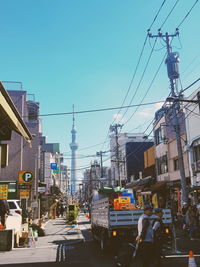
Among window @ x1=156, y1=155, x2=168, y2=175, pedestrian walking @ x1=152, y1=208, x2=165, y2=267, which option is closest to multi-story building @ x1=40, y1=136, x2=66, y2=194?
window @ x1=156, y1=155, x2=168, y2=175

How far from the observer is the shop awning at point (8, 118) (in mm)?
5371

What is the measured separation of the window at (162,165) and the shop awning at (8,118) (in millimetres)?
29024

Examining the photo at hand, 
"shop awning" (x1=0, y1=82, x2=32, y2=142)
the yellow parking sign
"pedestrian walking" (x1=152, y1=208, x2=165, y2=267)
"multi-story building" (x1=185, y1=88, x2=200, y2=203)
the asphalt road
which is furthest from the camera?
"multi-story building" (x1=185, y1=88, x2=200, y2=203)

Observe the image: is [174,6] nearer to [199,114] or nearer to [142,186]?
[199,114]

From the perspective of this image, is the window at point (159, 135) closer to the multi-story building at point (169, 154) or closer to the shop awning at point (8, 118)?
the multi-story building at point (169, 154)

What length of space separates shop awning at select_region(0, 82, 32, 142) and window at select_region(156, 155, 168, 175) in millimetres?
29024

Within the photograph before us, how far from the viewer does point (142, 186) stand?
129 feet

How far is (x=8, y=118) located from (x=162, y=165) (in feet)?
103

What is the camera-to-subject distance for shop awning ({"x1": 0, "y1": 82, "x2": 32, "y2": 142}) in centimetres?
537

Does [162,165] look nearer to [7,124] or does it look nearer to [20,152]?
[20,152]

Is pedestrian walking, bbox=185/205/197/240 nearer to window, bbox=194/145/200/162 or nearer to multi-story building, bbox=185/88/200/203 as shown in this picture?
multi-story building, bbox=185/88/200/203

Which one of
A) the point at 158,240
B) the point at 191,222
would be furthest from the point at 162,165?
the point at 158,240

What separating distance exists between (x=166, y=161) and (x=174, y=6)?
79.5 feet

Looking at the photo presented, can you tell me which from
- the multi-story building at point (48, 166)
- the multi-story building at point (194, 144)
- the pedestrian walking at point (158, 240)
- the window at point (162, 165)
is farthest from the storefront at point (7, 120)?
the multi-story building at point (48, 166)
